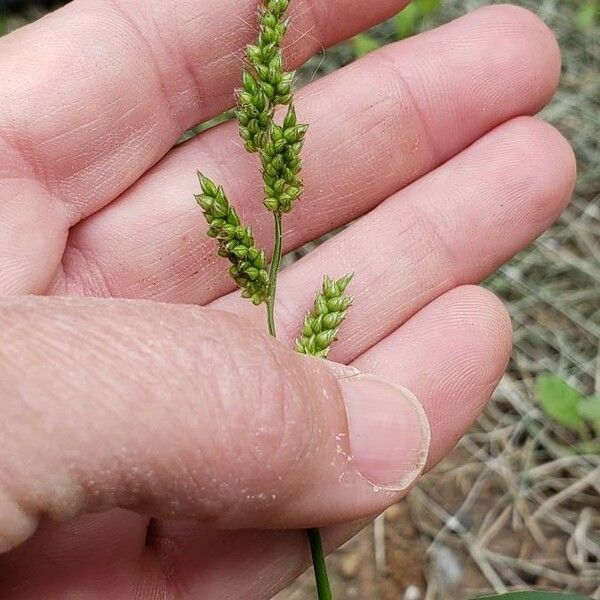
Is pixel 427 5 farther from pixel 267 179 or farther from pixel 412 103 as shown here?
pixel 267 179

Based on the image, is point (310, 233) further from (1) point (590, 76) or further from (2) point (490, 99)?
(1) point (590, 76)

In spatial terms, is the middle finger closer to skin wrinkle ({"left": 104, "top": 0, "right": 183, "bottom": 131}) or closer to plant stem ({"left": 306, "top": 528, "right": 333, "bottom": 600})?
skin wrinkle ({"left": 104, "top": 0, "right": 183, "bottom": 131})

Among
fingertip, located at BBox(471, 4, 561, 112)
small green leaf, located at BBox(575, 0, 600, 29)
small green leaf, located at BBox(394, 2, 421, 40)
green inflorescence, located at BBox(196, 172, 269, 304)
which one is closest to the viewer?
green inflorescence, located at BBox(196, 172, 269, 304)

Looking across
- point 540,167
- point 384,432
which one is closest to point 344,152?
point 540,167

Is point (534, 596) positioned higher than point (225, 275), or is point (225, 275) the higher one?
point (225, 275)

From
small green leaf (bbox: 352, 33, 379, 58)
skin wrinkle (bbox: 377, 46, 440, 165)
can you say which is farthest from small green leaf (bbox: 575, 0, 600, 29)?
skin wrinkle (bbox: 377, 46, 440, 165)

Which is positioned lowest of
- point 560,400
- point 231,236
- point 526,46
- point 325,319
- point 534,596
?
point 560,400
